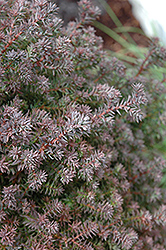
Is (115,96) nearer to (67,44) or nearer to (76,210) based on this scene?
(67,44)

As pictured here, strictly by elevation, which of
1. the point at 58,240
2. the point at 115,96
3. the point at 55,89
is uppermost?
the point at 115,96

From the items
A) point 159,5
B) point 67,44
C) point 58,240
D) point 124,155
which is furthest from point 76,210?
point 159,5

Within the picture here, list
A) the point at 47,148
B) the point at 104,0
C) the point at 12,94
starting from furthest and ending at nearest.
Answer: the point at 104,0, the point at 12,94, the point at 47,148

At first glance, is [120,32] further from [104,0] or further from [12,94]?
[12,94]

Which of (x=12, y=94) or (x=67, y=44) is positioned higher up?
(x=67, y=44)

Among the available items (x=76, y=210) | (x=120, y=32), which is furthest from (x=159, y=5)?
(x=76, y=210)

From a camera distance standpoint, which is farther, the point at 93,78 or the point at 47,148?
the point at 93,78

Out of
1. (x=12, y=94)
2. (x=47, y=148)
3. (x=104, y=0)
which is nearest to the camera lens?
(x=47, y=148)
